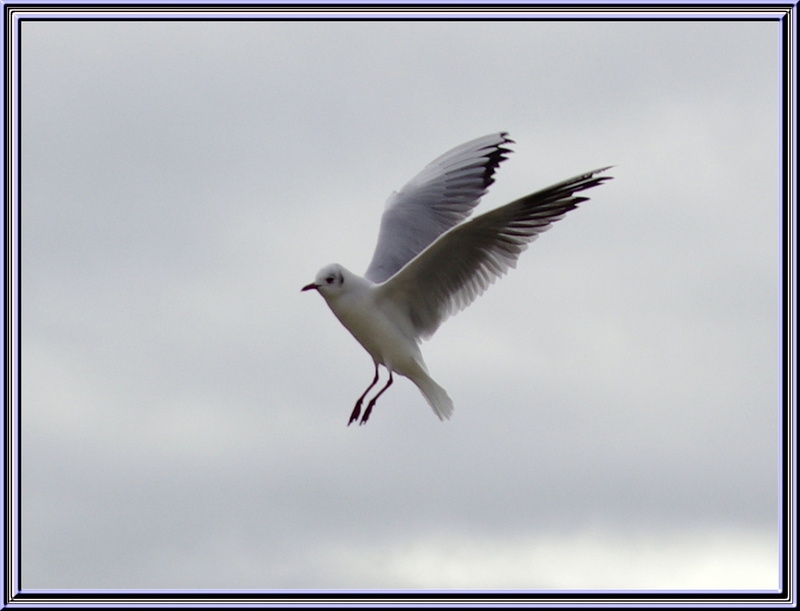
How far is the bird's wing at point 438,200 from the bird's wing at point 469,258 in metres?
0.73

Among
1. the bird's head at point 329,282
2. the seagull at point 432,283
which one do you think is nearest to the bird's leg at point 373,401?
the seagull at point 432,283

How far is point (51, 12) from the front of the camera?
22.5 feet

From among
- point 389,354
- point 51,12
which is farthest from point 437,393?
point 51,12

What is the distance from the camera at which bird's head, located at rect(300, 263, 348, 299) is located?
6312 millimetres

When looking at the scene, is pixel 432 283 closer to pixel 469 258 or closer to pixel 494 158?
pixel 469 258

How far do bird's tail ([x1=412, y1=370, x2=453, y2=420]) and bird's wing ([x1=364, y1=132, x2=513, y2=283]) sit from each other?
0.96 metres

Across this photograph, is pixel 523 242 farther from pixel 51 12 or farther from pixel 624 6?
pixel 51 12

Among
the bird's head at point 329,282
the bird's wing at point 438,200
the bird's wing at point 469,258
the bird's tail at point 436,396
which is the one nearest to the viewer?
the bird's wing at point 469,258

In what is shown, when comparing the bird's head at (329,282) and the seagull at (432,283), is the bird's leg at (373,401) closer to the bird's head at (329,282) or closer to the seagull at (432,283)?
the seagull at (432,283)

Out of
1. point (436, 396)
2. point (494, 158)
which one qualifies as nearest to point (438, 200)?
point (494, 158)

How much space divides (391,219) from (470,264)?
126 cm

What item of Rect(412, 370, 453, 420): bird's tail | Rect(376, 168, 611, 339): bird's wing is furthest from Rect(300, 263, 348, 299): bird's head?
Rect(412, 370, 453, 420): bird's tail

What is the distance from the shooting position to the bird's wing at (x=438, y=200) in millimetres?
7441

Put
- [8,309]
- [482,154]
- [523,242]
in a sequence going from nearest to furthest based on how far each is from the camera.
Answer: [523,242]
[8,309]
[482,154]
